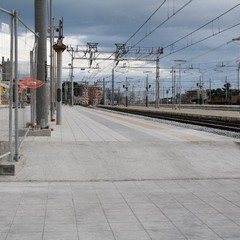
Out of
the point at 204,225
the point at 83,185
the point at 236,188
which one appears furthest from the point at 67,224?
the point at 236,188

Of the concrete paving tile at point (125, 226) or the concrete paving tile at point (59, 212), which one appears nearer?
the concrete paving tile at point (125, 226)

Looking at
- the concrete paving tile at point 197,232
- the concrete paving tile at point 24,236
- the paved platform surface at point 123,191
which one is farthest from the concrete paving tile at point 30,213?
the concrete paving tile at point 197,232

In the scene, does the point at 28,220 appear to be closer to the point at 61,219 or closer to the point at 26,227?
the point at 26,227

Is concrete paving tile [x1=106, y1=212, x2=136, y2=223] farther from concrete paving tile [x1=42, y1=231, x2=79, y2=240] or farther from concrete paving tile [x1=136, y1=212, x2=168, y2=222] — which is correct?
concrete paving tile [x1=42, y1=231, x2=79, y2=240]

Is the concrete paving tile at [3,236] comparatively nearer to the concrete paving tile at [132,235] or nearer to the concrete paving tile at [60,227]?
the concrete paving tile at [60,227]

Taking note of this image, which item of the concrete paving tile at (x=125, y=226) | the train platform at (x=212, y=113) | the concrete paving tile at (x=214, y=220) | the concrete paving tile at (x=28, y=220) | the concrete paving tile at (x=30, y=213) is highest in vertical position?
the train platform at (x=212, y=113)

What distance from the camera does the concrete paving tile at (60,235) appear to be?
16.6 feet

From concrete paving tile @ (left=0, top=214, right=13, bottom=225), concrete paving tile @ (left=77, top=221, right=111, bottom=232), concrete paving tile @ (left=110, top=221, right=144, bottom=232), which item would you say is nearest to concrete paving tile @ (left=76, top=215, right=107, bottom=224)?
concrete paving tile @ (left=77, top=221, right=111, bottom=232)

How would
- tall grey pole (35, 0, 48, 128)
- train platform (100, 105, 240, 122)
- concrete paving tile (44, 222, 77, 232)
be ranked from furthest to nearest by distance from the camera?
train platform (100, 105, 240, 122)
tall grey pole (35, 0, 48, 128)
concrete paving tile (44, 222, 77, 232)

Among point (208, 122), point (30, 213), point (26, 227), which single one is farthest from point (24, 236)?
point (208, 122)

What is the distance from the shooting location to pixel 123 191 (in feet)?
25.4

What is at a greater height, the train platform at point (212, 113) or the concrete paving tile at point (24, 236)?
the train platform at point (212, 113)

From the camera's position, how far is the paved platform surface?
5.46 m

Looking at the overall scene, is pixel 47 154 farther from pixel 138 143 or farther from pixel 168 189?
pixel 168 189
